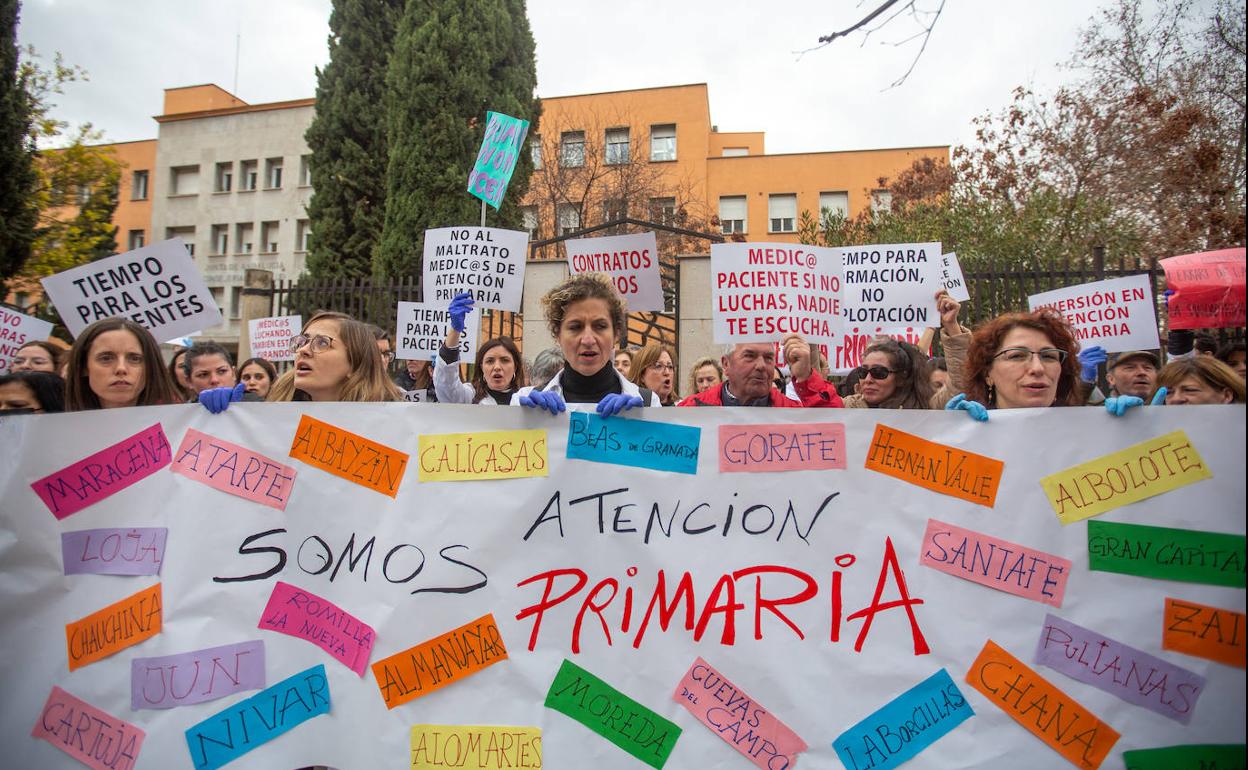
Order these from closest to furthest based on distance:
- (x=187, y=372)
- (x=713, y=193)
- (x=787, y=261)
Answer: (x=787, y=261) → (x=187, y=372) → (x=713, y=193)

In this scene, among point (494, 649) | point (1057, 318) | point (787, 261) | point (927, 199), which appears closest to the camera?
point (494, 649)

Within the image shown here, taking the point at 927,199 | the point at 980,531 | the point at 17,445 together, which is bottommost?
the point at 980,531

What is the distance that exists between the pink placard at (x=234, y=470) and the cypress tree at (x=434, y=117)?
12693mm

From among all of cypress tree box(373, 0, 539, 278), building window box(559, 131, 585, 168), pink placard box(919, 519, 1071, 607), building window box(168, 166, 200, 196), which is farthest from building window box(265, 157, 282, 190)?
pink placard box(919, 519, 1071, 607)

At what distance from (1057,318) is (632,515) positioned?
1.74m

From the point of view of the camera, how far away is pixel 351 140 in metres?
17.0

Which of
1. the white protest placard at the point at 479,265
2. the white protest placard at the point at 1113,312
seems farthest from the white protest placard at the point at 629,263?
the white protest placard at the point at 1113,312

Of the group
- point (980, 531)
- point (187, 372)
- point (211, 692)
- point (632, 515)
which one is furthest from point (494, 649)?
point (187, 372)

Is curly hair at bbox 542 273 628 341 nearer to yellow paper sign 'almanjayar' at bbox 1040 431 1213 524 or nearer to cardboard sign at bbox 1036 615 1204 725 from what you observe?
yellow paper sign 'almanjayar' at bbox 1040 431 1213 524

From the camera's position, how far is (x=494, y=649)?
7.19ft

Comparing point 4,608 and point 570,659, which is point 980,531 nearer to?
point 570,659

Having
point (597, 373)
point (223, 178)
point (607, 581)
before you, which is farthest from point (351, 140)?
point (223, 178)

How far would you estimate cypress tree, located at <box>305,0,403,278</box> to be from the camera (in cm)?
1688

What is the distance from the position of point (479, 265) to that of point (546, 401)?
3.50m
